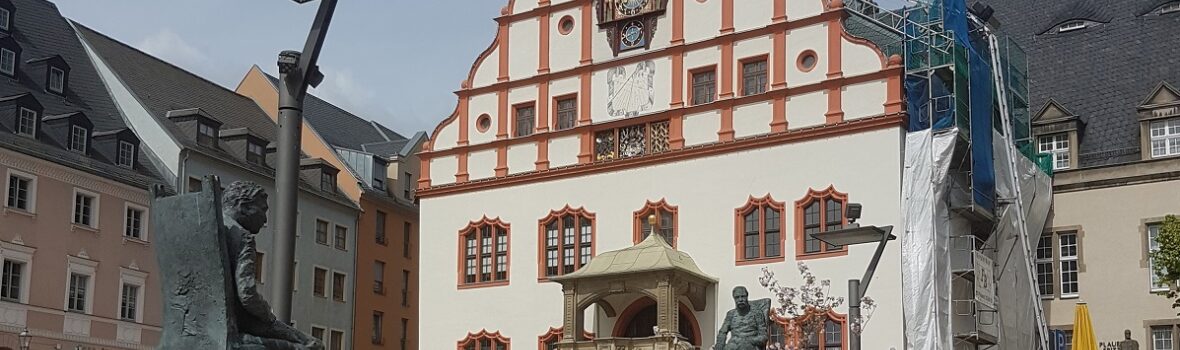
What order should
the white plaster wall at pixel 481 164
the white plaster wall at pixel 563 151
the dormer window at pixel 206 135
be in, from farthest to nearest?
the dormer window at pixel 206 135 < the white plaster wall at pixel 481 164 < the white plaster wall at pixel 563 151

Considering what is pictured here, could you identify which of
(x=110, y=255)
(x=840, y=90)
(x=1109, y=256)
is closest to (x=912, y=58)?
(x=840, y=90)

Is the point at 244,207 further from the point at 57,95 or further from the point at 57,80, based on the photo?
the point at 57,80

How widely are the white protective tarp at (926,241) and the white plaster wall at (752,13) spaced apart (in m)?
4.69

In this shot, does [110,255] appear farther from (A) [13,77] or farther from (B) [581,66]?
(B) [581,66]

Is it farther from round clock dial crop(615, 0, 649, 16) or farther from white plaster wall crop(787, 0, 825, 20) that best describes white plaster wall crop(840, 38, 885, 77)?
round clock dial crop(615, 0, 649, 16)

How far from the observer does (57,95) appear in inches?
1663

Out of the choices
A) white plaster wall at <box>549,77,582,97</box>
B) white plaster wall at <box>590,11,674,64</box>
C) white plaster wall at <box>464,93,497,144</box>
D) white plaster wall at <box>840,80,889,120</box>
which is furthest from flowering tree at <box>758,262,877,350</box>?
white plaster wall at <box>464,93,497,144</box>

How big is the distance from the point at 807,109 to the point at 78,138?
19.5m

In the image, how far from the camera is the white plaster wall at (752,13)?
3591 cm

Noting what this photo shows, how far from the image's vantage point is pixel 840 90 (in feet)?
113

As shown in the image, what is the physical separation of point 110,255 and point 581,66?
13768 mm

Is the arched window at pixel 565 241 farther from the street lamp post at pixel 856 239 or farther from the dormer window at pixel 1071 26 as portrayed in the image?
the street lamp post at pixel 856 239

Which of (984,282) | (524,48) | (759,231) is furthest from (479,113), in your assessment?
(984,282)

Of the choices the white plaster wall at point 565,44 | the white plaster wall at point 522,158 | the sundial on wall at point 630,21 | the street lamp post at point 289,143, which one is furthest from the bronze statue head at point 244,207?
the white plaster wall at point 522,158
